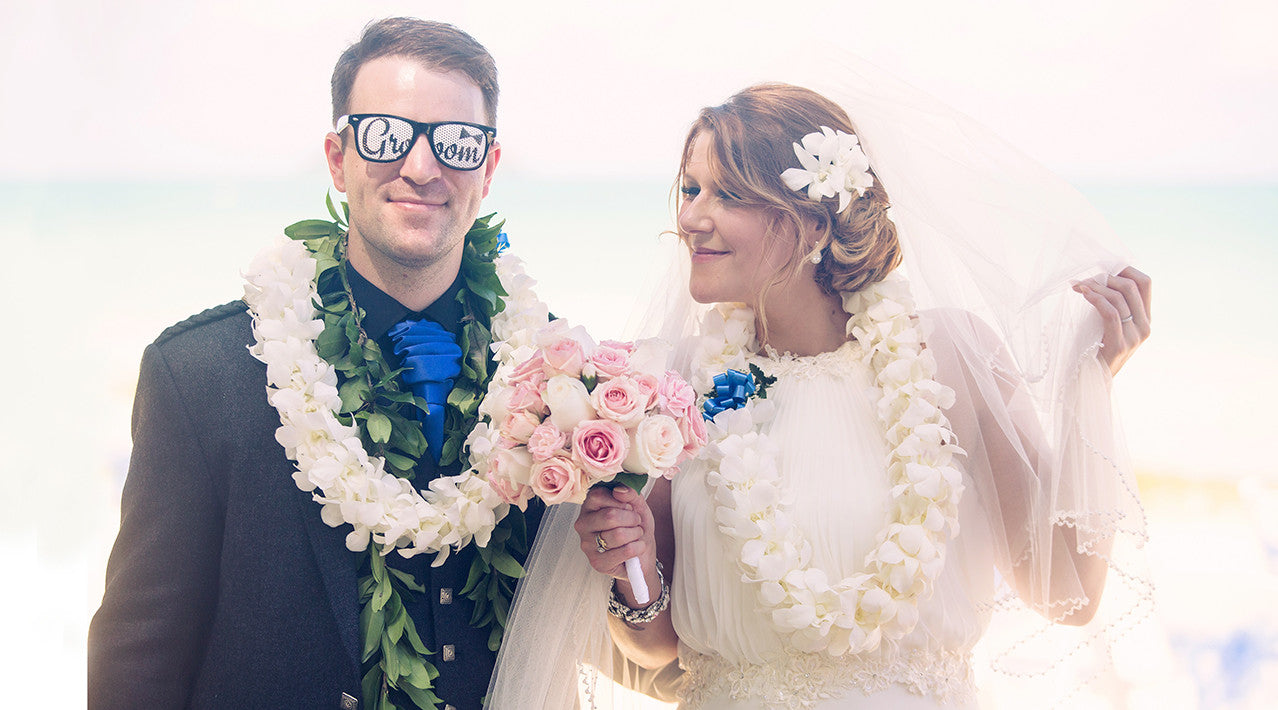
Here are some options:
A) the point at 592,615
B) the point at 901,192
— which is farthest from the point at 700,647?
the point at 901,192

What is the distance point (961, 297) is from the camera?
2.01 meters

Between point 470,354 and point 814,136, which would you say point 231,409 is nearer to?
point 470,354

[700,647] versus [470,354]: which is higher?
[470,354]

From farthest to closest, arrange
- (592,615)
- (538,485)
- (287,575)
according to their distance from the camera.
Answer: (592,615) → (287,575) → (538,485)

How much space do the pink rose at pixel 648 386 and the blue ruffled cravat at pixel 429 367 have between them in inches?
19.4

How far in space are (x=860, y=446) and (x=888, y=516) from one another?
0.56ft

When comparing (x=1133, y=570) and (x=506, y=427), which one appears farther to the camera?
(x=1133, y=570)

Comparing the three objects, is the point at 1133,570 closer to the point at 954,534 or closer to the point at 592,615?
the point at 954,534

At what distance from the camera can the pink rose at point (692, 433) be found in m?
1.67

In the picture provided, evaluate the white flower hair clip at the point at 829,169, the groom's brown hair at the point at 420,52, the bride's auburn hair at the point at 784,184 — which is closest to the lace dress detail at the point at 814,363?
the bride's auburn hair at the point at 784,184

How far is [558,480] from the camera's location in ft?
5.07

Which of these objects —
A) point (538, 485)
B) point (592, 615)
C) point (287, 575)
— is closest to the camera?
point (538, 485)

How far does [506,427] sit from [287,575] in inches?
21.4

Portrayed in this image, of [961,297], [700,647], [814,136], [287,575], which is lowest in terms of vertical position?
[700,647]
